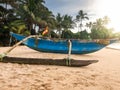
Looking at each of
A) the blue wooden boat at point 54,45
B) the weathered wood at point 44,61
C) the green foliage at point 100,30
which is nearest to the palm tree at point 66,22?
the green foliage at point 100,30

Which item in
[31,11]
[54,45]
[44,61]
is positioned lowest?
[44,61]

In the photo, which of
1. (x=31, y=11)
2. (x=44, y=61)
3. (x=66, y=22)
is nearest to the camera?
(x=44, y=61)

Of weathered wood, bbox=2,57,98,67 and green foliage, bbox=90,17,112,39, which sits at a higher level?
green foliage, bbox=90,17,112,39

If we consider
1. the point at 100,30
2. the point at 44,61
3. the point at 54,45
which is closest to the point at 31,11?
the point at 54,45

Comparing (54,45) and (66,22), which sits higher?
(66,22)

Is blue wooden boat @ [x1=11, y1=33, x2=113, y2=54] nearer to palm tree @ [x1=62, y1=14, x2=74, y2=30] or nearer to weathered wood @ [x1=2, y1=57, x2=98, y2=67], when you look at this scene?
weathered wood @ [x1=2, y1=57, x2=98, y2=67]

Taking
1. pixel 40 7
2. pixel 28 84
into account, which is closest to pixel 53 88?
pixel 28 84

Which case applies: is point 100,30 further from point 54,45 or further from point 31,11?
point 54,45

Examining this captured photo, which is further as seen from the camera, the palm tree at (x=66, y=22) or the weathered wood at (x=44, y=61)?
the palm tree at (x=66, y=22)

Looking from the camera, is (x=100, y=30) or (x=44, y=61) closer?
(x=44, y=61)

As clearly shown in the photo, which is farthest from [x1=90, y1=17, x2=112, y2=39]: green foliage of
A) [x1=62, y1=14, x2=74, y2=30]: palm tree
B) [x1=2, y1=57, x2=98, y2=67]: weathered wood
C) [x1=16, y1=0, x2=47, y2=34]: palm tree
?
[x1=2, y1=57, x2=98, y2=67]: weathered wood

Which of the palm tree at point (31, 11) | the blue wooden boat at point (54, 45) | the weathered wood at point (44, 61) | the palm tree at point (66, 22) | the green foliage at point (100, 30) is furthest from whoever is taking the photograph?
the green foliage at point (100, 30)

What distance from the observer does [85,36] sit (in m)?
47.0

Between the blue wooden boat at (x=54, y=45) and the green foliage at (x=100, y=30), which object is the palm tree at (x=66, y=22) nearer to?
the green foliage at (x=100, y=30)
